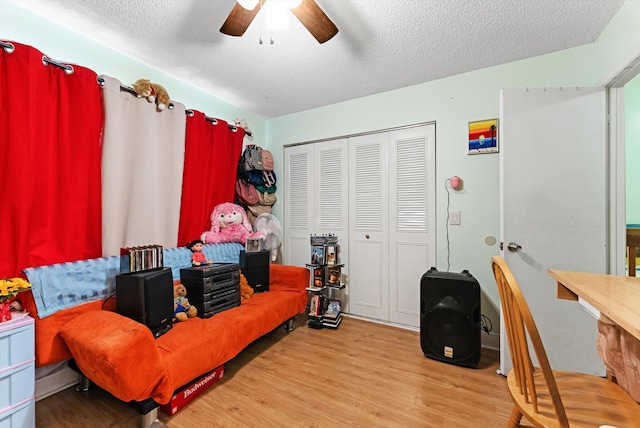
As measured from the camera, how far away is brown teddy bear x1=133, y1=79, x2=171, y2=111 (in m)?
2.07

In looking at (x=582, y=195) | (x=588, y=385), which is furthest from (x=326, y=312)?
(x=582, y=195)

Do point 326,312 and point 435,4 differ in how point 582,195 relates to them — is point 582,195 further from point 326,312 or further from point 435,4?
point 326,312

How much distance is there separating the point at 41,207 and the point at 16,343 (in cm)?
78

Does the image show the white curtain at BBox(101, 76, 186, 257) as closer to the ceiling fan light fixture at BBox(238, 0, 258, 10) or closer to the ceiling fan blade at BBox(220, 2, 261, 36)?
the ceiling fan blade at BBox(220, 2, 261, 36)

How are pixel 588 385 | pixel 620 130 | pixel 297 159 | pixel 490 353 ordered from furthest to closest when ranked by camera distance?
pixel 297 159 → pixel 490 353 → pixel 620 130 → pixel 588 385

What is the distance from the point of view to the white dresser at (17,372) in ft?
4.14

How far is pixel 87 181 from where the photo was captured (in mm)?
1837

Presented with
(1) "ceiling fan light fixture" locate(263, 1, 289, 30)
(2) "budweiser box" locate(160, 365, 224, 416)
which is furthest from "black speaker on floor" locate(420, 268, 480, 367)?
(1) "ceiling fan light fixture" locate(263, 1, 289, 30)

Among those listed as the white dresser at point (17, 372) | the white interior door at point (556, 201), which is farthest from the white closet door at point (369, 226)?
the white dresser at point (17, 372)

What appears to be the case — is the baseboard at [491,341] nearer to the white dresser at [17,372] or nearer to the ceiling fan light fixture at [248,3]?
the ceiling fan light fixture at [248,3]

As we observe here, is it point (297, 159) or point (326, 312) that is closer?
point (326, 312)

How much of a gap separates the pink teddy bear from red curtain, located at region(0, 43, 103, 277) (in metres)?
0.91

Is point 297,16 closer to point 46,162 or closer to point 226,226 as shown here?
point 46,162

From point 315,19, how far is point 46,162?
6.00 ft
